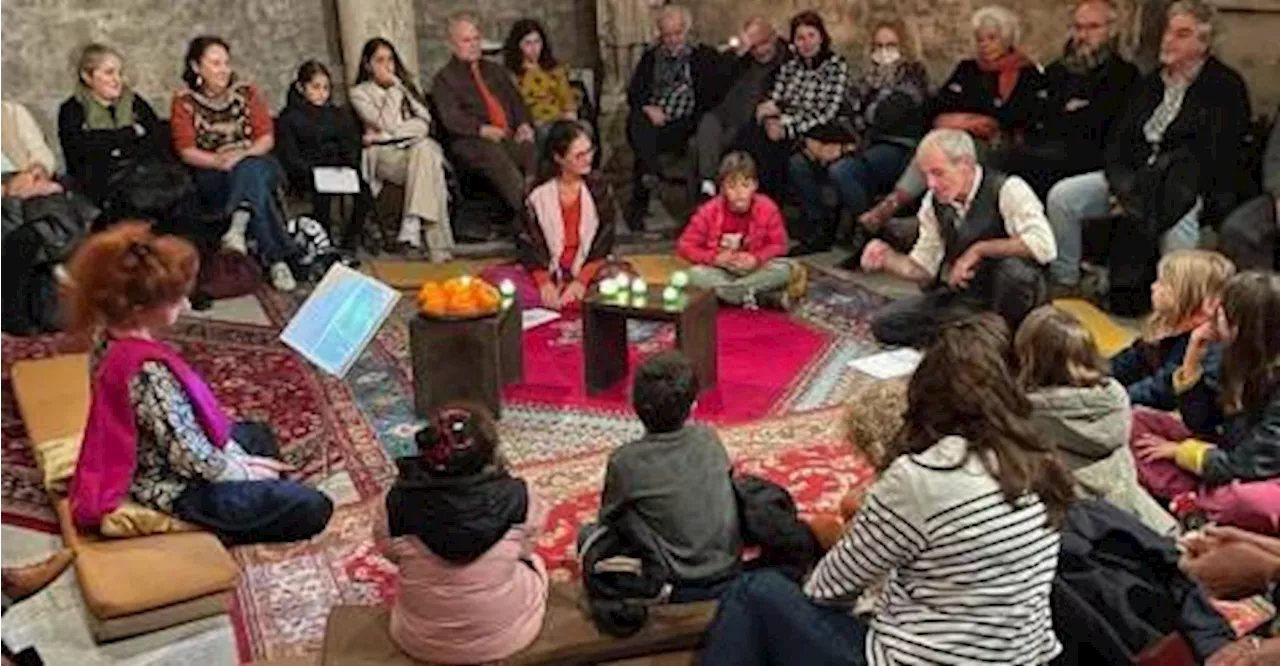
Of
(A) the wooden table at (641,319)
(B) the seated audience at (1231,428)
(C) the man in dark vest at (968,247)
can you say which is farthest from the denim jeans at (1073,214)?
(B) the seated audience at (1231,428)

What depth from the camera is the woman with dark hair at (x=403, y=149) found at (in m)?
7.58

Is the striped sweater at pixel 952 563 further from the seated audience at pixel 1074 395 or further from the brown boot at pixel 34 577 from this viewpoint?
the brown boot at pixel 34 577

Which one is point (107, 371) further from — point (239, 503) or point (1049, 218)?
point (1049, 218)

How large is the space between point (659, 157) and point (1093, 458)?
463 centimetres

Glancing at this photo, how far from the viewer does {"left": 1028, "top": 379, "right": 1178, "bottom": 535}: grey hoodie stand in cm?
369

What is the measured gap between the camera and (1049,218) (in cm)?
662

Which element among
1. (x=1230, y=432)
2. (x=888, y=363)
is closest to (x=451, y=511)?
(x=1230, y=432)

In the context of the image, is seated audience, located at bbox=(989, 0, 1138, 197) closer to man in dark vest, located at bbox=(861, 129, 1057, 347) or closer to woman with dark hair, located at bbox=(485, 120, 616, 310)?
man in dark vest, located at bbox=(861, 129, 1057, 347)

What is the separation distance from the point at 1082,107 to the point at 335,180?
3.44 metres

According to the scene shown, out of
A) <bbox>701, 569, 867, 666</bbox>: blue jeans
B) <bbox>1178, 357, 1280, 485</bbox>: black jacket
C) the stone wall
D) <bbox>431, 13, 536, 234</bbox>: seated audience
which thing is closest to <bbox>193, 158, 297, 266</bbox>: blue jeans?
<bbox>431, 13, 536, 234</bbox>: seated audience

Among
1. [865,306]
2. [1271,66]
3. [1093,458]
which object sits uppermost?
[1271,66]

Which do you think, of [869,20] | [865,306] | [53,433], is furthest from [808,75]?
[53,433]

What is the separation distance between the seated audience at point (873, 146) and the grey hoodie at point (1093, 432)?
138 inches

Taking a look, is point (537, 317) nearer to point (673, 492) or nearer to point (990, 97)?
point (990, 97)
